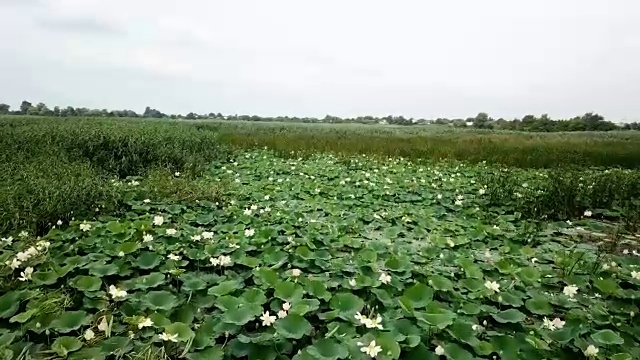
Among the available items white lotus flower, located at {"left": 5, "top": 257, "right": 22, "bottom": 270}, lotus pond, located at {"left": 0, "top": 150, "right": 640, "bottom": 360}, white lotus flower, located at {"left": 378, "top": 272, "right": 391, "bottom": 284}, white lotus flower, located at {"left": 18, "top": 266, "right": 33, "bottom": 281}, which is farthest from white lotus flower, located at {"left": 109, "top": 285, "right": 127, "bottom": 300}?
white lotus flower, located at {"left": 378, "top": 272, "right": 391, "bottom": 284}

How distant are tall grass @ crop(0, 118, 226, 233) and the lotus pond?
283 mm

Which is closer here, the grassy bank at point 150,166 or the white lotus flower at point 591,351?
the white lotus flower at point 591,351

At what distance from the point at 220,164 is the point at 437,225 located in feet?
16.4

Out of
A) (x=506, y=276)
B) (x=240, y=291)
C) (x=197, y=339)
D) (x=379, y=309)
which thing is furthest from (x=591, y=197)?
(x=197, y=339)

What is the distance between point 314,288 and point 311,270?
415mm

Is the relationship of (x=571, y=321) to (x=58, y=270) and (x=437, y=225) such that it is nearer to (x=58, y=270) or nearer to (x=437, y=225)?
(x=437, y=225)

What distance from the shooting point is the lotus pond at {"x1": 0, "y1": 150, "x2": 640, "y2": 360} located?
5.98 ft

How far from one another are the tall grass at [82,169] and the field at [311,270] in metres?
0.03

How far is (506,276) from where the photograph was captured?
2.73 metres

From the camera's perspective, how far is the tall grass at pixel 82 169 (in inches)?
140

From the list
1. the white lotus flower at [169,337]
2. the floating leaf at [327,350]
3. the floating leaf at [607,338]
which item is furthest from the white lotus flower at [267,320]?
the floating leaf at [607,338]

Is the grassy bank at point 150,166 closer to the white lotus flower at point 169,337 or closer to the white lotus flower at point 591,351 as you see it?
the white lotus flower at point 169,337

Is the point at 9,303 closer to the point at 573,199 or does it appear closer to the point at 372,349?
the point at 372,349

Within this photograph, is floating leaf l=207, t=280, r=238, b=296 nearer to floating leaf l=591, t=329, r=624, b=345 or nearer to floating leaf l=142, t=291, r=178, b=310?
floating leaf l=142, t=291, r=178, b=310
